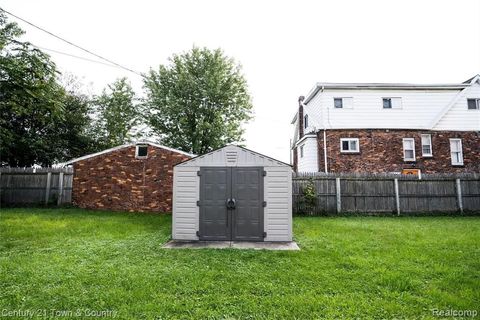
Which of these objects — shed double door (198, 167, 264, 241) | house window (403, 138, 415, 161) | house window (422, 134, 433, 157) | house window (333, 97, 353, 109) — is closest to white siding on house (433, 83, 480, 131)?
house window (422, 134, 433, 157)

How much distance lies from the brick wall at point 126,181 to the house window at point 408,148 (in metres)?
14.2

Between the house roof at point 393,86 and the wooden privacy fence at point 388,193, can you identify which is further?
the house roof at point 393,86

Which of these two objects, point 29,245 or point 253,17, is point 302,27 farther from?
point 29,245

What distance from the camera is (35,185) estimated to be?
45.0 feet

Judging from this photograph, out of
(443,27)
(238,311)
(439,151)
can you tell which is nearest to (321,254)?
(238,311)

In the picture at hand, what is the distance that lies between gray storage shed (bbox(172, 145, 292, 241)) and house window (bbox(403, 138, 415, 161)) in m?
14.2

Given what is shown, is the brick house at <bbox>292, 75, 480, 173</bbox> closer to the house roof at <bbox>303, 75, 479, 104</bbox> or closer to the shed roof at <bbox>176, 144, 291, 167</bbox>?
the house roof at <bbox>303, 75, 479, 104</bbox>

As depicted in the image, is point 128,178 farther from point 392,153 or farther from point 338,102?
point 392,153

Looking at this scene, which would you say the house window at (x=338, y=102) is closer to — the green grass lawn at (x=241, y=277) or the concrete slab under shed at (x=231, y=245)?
the green grass lawn at (x=241, y=277)

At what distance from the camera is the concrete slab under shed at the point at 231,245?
21.2 feet

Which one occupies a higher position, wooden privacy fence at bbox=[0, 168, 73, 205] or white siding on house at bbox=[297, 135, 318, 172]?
white siding on house at bbox=[297, 135, 318, 172]

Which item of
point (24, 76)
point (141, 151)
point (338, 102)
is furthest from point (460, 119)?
point (24, 76)

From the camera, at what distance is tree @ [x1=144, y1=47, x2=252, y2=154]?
73.3ft

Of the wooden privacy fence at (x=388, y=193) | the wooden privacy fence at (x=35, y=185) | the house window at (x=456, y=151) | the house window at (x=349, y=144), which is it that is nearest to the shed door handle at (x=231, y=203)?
the wooden privacy fence at (x=388, y=193)
